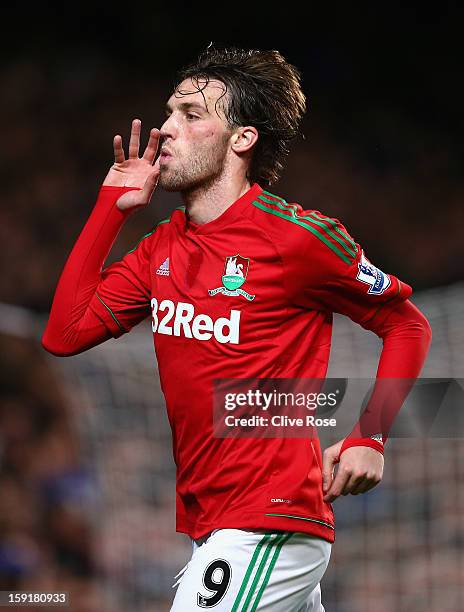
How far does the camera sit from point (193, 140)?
227 centimetres

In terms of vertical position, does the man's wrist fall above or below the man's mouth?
below

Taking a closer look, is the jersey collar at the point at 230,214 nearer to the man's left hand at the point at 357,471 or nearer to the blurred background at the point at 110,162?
the man's left hand at the point at 357,471

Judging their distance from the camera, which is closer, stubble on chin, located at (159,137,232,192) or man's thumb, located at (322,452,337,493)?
man's thumb, located at (322,452,337,493)

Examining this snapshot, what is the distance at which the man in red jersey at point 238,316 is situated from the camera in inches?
80.4

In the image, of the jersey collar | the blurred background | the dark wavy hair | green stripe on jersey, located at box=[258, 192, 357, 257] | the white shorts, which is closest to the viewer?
the white shorts

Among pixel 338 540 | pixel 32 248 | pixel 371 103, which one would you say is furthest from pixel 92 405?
pixel 371 103

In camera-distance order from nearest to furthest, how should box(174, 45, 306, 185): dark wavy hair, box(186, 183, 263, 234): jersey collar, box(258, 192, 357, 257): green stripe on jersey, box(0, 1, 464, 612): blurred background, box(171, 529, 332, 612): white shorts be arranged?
box(171, 529, 332, 612): white shorts
box(258, 192, 357, 257): green stripe on jersey
box(186, 183, 263, 234): jersey collar
box(174, 45, 306, 185): dark wavy hair
box(0, 1, 464, 612): blurred background

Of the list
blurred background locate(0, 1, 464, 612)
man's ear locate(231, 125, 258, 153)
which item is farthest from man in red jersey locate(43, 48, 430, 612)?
blurred background locate(0, 1, 464, 612)

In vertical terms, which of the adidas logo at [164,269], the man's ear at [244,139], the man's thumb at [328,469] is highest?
the man's ear at [244,139]

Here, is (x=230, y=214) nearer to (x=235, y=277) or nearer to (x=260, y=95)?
(x=235, y=277)

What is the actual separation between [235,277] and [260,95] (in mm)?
512

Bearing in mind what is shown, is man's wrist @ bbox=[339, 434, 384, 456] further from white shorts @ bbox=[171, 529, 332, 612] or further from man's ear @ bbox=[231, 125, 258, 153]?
man's ear @ bbox=[231, 125, 258, 153]

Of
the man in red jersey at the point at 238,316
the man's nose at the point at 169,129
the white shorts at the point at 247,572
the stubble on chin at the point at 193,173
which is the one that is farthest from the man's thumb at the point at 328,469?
the man's nose at the point at 169,129

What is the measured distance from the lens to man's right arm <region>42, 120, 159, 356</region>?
233 cm
